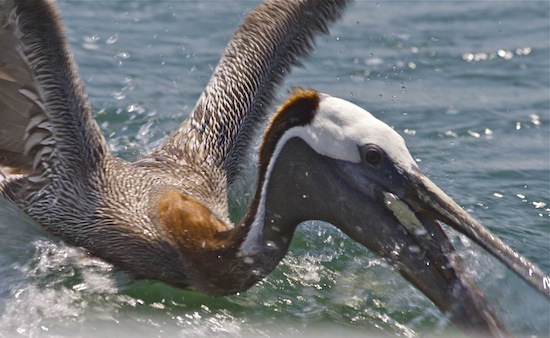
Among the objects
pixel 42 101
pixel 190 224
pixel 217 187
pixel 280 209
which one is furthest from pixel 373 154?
pixel 42 101

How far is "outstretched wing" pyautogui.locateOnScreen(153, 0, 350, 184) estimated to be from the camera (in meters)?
6.03

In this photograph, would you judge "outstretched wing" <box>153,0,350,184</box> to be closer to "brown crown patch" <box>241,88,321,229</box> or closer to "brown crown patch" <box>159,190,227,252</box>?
"brown crown patch" <box>159,190,227,252</box>

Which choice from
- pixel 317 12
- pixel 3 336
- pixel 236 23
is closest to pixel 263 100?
pixel 317 12

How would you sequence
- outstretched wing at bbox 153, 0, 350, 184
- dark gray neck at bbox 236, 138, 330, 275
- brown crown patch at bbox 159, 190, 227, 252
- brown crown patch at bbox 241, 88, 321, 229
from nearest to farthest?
brown crown patch at bbox 241, 88, 321, 229, dark gray neck at bbox 236, 138, 330, 275, brown crown patch at bbox 159, 190, 227, 252, outstretched wing at bbox 153, 0, 350, 184

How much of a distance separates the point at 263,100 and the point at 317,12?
65cm

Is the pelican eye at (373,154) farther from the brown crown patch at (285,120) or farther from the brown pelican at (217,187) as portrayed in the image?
the brown crown patch at (285,120)

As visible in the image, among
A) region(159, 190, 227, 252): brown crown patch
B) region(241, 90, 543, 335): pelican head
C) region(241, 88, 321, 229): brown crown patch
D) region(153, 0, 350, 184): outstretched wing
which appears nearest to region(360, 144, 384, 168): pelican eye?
region(241, 90, 543, 335): pelican head

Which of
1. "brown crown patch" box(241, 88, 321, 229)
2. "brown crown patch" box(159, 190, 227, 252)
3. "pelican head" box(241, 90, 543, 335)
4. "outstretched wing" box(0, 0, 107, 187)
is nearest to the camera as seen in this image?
"pelican head" box(241, 90, 543, 335)

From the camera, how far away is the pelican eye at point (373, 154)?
454 cm

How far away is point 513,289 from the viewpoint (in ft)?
15.3

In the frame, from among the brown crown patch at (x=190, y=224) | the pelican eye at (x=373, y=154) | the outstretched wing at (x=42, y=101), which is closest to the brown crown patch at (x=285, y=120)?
the brown crown patch at (x=190, y=224)

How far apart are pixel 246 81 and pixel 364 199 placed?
1.78 m

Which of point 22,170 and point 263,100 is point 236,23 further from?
point 22,170

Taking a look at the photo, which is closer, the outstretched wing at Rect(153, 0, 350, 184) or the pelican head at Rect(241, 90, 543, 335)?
the pelican head at Rect(241, 90, 543, 335)
